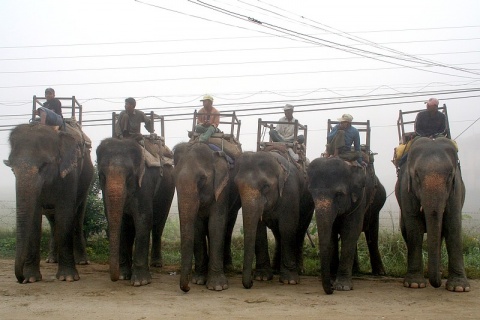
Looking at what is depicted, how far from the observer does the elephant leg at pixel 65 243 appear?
1020cm

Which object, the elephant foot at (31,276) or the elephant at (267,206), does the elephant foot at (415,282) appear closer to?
the elephant at (267,206)

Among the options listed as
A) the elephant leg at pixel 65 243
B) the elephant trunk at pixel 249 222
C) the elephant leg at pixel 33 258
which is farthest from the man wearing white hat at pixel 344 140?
the elephant leg at pixel 33 258

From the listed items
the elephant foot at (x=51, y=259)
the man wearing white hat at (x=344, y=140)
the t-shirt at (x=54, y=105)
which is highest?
the t-shirt at (x=54, y=105)

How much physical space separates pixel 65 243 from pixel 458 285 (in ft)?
20.5

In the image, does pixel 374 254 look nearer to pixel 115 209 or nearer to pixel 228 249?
pixel 228 249

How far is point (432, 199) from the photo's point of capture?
357 inches

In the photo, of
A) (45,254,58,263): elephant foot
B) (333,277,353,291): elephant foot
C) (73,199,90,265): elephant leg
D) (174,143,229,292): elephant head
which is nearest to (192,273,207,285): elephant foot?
(174,143,229,292): elephant head

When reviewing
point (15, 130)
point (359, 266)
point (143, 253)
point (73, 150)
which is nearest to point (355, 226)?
point (359, 266)

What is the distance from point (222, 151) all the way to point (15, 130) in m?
3.31

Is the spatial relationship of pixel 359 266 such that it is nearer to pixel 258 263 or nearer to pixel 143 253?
pixel 258 263

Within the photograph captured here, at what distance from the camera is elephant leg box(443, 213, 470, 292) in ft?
30.4

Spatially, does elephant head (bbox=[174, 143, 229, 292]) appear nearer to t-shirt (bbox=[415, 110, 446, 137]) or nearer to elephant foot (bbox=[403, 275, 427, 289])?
elephant foot (bbox=[403, 275, 427, 289])

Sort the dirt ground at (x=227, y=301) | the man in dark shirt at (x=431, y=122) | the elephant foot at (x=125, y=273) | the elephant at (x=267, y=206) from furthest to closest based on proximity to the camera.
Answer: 1. the man in dark shirt at (x=431, y=122)
2. the elephant foot at (x=125, y=273)
3. the elephant at (x=267, y=206)
4. the dirt ground at (x=227, y=301)

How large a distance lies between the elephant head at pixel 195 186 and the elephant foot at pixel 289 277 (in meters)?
1.14
